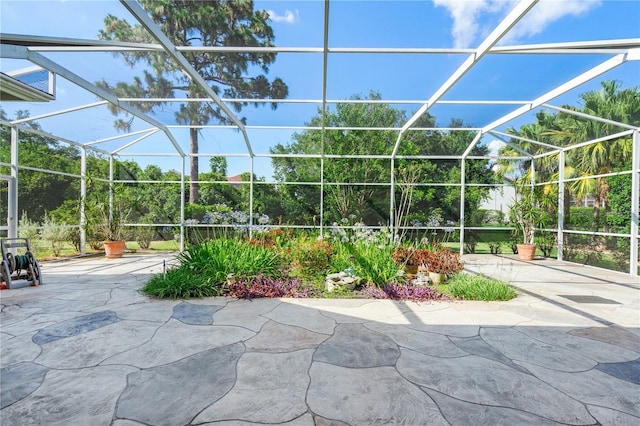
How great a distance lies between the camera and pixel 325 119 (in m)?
7.47

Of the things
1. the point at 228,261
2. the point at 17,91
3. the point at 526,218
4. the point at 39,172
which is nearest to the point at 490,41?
the point at 228,261

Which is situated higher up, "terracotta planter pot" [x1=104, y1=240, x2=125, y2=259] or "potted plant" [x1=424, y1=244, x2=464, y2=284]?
"potted plant" [x1=424, y1=244, x2=464, y2=284]

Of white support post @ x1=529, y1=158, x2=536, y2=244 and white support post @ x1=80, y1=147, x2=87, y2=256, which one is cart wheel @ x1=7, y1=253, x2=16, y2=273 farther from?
white support post @ x1=529, y1=158, x2=536, y2=244

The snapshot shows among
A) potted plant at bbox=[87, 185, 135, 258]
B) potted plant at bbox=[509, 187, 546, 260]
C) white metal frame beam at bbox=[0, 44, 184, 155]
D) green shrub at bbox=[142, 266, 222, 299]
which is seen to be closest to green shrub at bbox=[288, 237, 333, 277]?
green shrub at bbox=[142, 266, 222, 299]

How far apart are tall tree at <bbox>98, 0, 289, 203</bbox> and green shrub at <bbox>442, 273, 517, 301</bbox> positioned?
474cm

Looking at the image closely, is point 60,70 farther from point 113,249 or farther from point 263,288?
point 113,249

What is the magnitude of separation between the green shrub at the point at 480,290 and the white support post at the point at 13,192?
8.88 meters

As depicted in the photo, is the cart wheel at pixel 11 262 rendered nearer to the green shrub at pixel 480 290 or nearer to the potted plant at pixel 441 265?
the potted plant at pixel 441 265

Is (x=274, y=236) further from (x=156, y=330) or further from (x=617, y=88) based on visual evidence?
(x=617, y=88)

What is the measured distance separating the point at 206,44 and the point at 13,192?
18.3ft

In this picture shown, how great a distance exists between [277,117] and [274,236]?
3.15 metres

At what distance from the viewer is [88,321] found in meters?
3.23

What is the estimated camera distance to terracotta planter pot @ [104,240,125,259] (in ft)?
27.1

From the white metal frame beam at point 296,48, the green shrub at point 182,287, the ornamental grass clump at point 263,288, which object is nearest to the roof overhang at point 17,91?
the white metal frame beam at point 296,48
